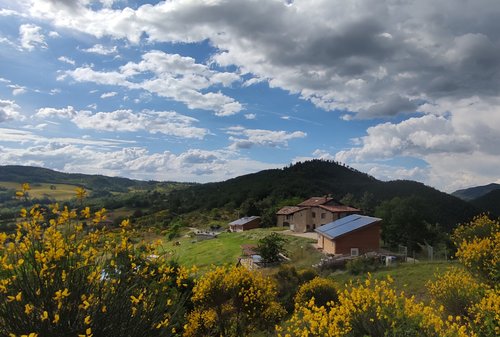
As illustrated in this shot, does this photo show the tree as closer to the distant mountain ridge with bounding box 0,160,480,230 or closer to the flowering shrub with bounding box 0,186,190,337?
the distant mountain ridge with bounding box 0,160,480,230

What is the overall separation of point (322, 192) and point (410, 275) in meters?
99.7

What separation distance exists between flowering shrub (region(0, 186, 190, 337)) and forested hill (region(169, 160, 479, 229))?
7863 centimetres

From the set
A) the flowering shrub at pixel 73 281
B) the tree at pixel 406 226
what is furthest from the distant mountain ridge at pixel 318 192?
the flowering shrub at pixel 73 281

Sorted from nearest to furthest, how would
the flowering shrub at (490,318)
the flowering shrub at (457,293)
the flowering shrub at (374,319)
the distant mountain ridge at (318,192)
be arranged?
the flowering shrub at (374,319)
the flowering shrub at (490,318)
the flowering shrub at (457,293)
the distant mountain ridge at (318,192)

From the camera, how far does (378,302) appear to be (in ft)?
27.5

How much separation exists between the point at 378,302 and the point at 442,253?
40428mm

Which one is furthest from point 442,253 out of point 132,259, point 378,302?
point 132,259

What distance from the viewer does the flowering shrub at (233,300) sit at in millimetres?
14578

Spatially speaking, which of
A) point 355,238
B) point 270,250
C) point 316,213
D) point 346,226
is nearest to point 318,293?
point 270,250

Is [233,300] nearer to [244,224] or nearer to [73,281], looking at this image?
[73,281]

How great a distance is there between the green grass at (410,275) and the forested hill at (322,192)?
2065 inches

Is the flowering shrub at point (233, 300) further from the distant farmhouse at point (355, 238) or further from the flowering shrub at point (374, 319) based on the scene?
the distant farmhouse at point (355, 238)

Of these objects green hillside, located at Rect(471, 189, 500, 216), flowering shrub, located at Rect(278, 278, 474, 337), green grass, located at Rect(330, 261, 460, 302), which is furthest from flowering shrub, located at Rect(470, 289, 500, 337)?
green hillside, located at Rect(471, 189, 500, 216)

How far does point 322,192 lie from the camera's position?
126m
